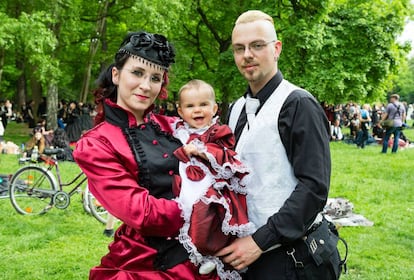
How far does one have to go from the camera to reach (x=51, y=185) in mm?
8070

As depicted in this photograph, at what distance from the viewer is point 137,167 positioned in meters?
2.18

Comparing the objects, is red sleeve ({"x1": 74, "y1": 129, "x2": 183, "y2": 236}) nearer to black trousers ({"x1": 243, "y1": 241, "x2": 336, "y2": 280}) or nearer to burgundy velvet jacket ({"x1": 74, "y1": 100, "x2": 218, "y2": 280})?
burgundy velvet jacket ({"x1": 74, "y1": 100, "x2": 218, "y2": 280})

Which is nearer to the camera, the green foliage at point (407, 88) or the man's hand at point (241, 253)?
the man's hand at point (241, 253)

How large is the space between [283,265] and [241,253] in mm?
248

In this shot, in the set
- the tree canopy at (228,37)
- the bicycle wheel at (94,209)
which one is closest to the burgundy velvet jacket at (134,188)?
the bicycle wheel at (94,209)

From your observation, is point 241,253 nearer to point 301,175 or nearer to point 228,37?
point 301,175

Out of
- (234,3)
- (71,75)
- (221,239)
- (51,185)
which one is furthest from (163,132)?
(71,75)

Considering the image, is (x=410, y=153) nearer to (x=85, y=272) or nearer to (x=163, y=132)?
(x=85, y=272)

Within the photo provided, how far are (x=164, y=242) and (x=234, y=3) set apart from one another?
18.9 metres

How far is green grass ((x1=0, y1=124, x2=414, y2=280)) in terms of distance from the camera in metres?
5.68

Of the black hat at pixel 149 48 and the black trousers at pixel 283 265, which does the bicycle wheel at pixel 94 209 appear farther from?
the black trousers at pixel 283 265

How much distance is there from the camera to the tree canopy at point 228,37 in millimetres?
14867

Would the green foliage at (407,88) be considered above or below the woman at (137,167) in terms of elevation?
below

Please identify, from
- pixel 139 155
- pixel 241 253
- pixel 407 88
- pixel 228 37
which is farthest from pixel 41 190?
pixel 407 88
